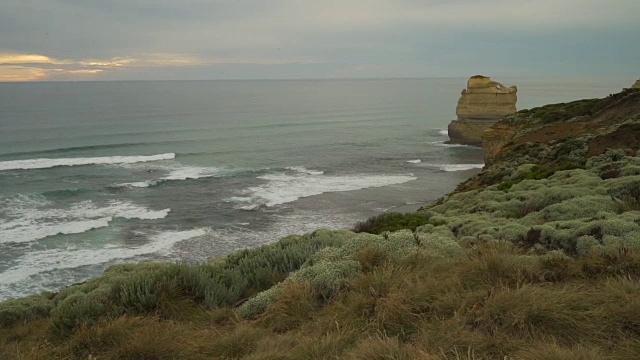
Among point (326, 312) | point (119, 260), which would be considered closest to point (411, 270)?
Result: point (326, 312)

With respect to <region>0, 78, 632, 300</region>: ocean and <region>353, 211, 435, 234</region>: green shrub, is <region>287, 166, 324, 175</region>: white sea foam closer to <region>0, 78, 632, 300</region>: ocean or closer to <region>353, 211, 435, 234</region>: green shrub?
<region>0, 78, 632, 300</region>: ocean

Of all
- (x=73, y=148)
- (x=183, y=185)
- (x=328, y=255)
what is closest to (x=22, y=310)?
(x=328, y=255)

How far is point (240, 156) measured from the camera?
51375mm

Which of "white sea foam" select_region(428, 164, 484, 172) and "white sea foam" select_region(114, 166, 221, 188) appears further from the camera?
"white sea foam" select_region(428, 164, 484, 172)

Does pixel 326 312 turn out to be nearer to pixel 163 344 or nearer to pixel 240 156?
pixel 163 344

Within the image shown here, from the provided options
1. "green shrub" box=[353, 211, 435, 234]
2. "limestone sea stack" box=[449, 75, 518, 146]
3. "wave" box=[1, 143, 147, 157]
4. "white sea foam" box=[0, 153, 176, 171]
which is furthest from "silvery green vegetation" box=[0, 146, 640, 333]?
"limestone sea stack" box=[449, 75, 518, 146]

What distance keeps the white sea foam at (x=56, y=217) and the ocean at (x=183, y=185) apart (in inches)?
2.9

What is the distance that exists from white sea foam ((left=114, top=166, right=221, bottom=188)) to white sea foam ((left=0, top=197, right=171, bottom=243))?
5.69 meters

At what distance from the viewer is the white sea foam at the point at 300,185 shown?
3322cm

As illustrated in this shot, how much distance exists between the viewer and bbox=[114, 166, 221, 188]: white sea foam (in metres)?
38.0

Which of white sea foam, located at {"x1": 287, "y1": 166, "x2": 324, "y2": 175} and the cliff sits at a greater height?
the cliff

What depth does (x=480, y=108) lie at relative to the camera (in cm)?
6219

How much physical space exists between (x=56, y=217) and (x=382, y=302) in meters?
27.9

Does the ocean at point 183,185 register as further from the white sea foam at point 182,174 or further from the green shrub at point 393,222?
the green shrub at point 393,222
